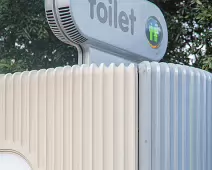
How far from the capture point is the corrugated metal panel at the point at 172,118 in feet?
8.53

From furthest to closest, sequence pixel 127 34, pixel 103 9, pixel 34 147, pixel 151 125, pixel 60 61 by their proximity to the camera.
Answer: pixel 60 61, pixel 127 34, pixel 103 9, pixel 34 147, pixel 151 125

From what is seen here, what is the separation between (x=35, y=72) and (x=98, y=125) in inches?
24.2

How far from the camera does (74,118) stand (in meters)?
2.78

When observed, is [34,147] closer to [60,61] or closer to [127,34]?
[127,34]

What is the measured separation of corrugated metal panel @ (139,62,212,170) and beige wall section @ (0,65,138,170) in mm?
63

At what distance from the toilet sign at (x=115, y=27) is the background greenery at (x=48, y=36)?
2837mm

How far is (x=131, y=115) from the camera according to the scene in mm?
2611

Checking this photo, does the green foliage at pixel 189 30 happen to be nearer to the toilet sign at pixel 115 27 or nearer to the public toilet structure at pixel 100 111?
the toilet sign at pixel 115 27

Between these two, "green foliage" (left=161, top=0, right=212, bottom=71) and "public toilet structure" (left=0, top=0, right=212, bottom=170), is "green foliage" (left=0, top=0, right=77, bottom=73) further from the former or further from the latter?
"public toilet structure" (left=0, top=0, right=212, bottom=170)

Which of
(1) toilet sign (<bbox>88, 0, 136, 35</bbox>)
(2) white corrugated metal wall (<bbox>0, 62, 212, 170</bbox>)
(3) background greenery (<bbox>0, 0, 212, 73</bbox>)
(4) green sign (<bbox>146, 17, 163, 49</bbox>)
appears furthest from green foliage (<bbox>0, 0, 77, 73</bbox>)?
(2) white corrugated metal wall (<bbox>0, 62, 212, 170</bbox>)

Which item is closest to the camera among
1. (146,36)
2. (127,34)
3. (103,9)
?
(103,9)

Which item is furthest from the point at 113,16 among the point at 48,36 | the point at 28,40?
the point at 28,40

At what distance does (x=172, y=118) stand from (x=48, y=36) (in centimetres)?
482

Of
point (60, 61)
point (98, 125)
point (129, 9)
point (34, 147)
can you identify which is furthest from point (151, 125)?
point (60, 61)
